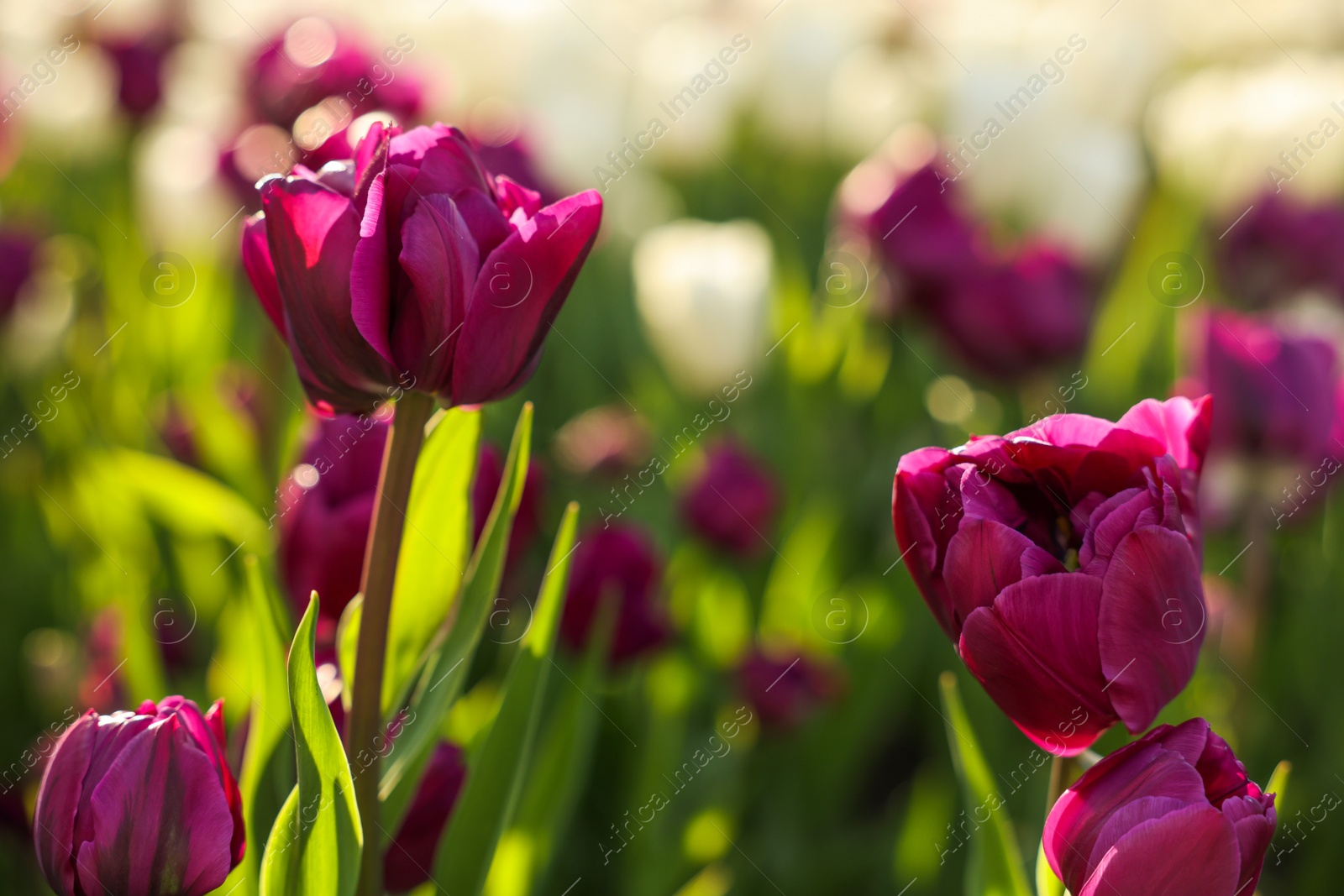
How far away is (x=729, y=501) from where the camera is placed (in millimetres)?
1062

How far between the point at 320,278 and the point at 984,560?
24 centimetres

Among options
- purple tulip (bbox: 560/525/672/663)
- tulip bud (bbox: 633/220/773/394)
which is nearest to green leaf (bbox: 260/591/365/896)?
purple tulip (bbox: 560/525/672/663)

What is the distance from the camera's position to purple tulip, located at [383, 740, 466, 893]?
20.5 inches

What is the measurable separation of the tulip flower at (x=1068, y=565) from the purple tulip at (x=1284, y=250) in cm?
118

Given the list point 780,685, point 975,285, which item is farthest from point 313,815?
point 975,285

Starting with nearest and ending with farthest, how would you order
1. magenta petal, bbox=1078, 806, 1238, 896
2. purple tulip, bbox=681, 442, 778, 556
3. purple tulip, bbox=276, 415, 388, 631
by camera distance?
magenta petal, bbox=1078, 806, 1238, 896 → purple tulip, bbox=276, 415, 388, 631 → purple tulip, bbox=681, 442, 778, 556

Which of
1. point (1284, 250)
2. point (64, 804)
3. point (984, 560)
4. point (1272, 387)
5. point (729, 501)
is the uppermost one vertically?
point (64, 804)

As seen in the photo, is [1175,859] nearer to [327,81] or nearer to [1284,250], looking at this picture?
[327,81]

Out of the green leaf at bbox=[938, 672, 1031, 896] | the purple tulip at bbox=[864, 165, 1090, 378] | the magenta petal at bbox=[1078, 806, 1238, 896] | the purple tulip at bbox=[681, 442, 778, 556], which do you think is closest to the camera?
the magenta petal at bbox=[1078, 806, 1238, 896]

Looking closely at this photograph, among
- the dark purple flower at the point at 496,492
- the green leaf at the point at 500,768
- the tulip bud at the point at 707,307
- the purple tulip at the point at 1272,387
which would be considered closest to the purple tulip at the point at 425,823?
the green leaf at the point at 500,768

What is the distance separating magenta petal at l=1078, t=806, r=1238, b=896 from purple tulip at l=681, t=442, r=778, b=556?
2.32 feet

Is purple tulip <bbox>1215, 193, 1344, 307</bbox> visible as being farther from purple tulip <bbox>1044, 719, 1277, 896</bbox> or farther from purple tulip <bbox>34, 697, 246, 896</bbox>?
purple tulip <bbox>34, 697, 246, 896</bbox>

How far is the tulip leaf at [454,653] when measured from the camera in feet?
Result: 1.56

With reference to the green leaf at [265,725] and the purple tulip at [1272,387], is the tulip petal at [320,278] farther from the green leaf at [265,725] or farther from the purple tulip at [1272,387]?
the purple tulip at [1272,387]
